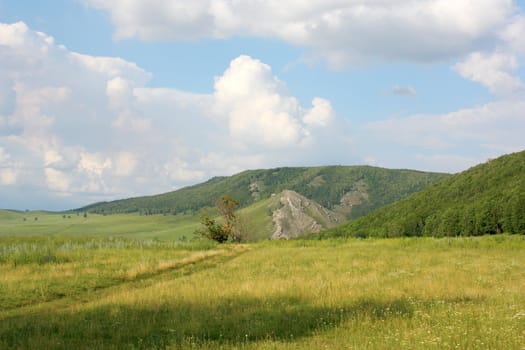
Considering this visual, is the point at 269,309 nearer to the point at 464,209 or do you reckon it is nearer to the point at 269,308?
the point at 269,308

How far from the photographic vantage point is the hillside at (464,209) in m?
98.5

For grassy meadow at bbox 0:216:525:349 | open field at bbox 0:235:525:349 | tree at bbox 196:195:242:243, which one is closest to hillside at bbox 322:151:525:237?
tree at bbox 196:195:242:243

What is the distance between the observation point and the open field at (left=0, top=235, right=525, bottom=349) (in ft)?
38.0

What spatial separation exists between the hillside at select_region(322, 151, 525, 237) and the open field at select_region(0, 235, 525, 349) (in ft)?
250

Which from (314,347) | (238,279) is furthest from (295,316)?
(238,279)

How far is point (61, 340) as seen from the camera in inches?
493

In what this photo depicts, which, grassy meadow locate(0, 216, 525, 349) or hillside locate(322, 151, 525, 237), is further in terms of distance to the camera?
hillside locate(322, 151, 525, 237)

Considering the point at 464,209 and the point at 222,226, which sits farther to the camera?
the point at 464,209

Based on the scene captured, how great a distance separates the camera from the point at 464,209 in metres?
112

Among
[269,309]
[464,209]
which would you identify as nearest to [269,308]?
[269,309]

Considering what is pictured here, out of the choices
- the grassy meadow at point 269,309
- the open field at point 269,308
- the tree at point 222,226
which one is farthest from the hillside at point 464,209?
the open field at point 269,308

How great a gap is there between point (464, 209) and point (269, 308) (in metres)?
108

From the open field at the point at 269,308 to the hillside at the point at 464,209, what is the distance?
250 ft

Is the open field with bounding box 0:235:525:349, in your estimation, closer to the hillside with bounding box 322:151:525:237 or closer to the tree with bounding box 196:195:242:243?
the tree with bounding box 196:195:242:243
